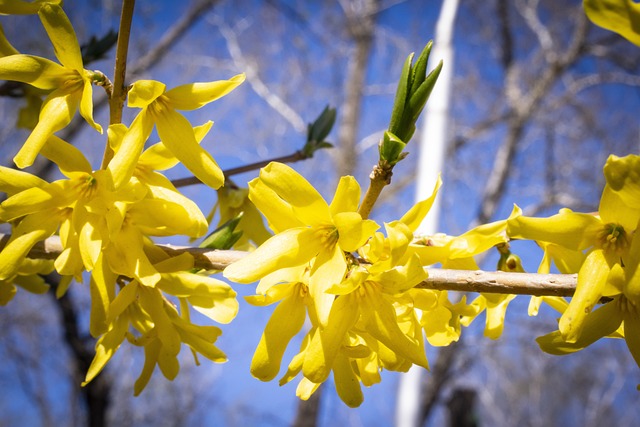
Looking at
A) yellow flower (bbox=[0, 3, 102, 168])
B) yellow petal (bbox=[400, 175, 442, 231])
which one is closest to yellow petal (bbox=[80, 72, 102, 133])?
yellow flower (bbox=[0, 3, 102, 168])

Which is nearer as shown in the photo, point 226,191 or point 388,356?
point 388,356

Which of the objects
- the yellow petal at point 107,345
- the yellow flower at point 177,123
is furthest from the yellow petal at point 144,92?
the yellow petal at point 107,345

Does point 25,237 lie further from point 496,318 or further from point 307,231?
point 496,318

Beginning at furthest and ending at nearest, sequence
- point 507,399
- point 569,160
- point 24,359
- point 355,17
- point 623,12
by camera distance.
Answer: point 507,399 < point 569,160 < point 355,17 < point 24,359 < point 623,12

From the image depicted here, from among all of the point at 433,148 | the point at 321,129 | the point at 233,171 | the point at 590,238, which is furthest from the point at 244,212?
the point at 433,148

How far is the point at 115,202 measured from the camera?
401 millimetres

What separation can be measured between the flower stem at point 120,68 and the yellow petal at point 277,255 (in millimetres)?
163

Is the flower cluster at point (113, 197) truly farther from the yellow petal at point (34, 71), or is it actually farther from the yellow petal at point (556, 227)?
the yellow petal at point (556, 227)

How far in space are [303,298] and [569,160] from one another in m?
6.48

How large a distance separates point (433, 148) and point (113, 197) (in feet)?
10.4

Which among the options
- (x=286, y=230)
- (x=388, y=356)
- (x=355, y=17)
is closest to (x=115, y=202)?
(x=286, y=230)

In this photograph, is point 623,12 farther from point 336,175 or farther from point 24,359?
point 24,359

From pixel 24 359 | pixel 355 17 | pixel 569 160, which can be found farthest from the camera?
pixel 569 160

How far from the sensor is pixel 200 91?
0.43 metres
